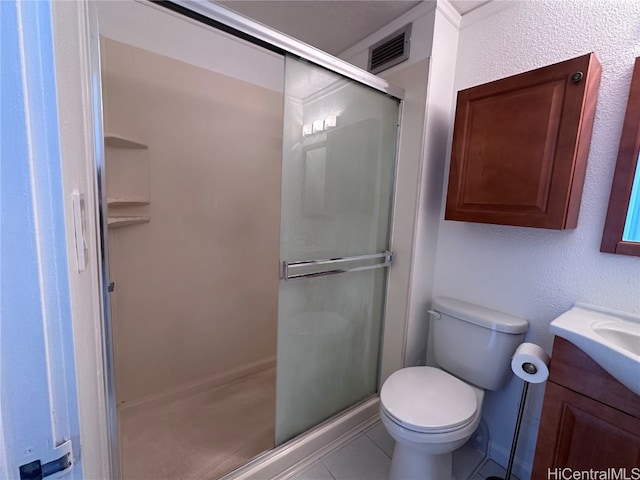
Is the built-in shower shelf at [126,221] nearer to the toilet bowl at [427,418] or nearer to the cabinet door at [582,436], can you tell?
the toilet bowl at [427,418]

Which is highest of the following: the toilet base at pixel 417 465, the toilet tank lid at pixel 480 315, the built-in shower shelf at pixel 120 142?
the built-in shower shelf at pixel 120 142

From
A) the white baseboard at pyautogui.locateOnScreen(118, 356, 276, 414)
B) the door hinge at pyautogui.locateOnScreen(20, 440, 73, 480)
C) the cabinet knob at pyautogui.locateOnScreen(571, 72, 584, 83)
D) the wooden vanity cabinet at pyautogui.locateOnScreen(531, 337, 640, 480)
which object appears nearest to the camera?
the door hinge at pyautogui.locateOnScreen(20, 440, 73, 480)

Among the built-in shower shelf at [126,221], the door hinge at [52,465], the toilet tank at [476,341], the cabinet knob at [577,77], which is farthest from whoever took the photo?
the built-in shower shelf at [126,221]

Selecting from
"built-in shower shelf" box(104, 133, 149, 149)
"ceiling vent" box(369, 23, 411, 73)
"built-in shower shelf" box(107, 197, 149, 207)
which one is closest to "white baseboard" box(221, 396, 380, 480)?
"built-in shower shelf" box(107, 197, 149, 207)

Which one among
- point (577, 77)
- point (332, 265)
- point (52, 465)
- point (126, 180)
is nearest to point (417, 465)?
point (332, 265)

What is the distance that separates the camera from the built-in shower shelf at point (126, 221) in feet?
4.47

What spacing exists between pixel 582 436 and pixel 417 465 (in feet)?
1.96

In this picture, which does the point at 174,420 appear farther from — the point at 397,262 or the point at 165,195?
the point at 397,262

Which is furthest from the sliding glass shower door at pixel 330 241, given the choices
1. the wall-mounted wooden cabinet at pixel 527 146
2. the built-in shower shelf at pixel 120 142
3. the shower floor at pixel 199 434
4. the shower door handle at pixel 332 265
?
the built-in shower shelf at pixel 120 142

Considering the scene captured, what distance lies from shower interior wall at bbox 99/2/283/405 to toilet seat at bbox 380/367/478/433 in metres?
1.11

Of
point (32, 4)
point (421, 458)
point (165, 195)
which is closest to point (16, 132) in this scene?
point (32, 4)

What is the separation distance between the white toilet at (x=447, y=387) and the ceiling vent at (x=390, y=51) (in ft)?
4.37

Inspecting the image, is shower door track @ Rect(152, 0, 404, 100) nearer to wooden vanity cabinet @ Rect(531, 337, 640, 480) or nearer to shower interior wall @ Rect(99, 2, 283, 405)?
shower interior wall @ Rect(99, 2, 283, 405)

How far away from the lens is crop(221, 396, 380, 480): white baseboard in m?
1.25
